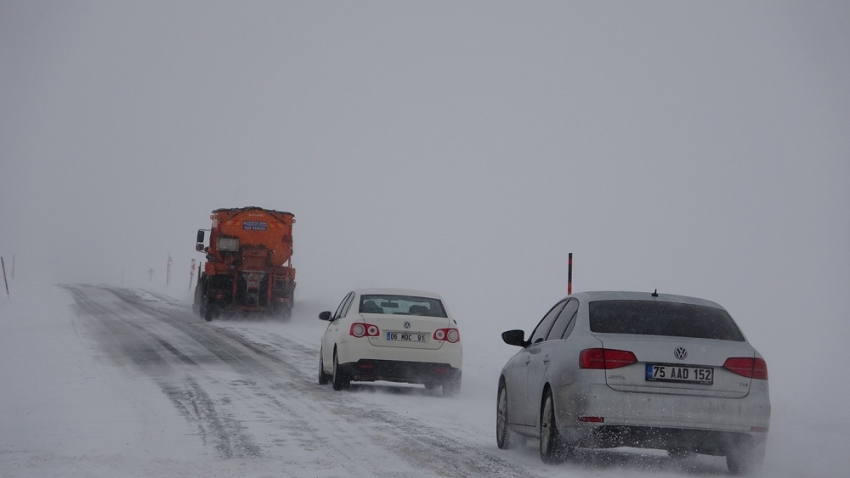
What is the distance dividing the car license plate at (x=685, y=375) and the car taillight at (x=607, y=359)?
23 cm

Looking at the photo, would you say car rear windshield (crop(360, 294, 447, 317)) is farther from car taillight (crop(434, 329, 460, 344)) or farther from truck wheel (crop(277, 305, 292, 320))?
truck wheel (crop(277, 305, 292, 320))

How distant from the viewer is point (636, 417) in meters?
8.02

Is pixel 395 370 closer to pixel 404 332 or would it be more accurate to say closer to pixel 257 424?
pixel 404 332

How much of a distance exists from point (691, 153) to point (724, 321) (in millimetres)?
189165

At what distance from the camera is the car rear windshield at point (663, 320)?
8.55 meters

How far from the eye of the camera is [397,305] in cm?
1605

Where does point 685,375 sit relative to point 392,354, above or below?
above

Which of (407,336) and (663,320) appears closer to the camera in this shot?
(663,320)

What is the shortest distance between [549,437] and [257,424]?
3.69 m

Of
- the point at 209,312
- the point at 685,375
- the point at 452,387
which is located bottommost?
the point at 452,387

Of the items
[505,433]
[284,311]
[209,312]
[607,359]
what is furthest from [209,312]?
[607,359]

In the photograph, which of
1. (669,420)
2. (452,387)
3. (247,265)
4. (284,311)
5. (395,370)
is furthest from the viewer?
(247,265)

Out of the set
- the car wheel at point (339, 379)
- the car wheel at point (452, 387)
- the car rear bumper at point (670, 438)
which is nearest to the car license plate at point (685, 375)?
the car rear bumper at point (670, 438)

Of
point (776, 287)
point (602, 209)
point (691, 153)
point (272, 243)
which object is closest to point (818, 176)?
point (602, 209)
